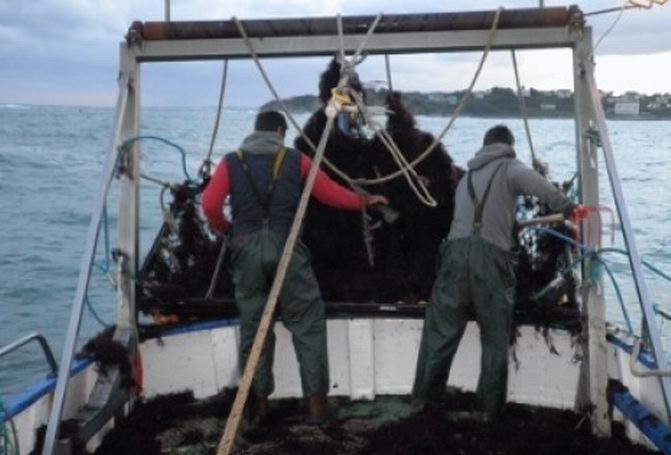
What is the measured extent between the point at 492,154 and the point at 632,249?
42.8 inches

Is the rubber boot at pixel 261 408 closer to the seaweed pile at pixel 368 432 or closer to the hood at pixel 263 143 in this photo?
the seaweed pile at pixel 368 432

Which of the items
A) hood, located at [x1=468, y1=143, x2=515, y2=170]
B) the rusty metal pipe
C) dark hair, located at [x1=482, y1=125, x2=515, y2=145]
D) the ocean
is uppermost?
the rusty metal pipe

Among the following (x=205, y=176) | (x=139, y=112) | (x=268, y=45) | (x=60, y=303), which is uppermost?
(x=268, y=45)

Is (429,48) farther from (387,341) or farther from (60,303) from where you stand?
(60,303)

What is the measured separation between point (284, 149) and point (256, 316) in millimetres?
1055

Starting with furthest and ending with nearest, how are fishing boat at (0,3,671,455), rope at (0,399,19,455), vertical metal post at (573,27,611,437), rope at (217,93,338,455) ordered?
vertical metal post at (573,27,611,437) < fishing boat at (0,3,671,455) < rope at (0,399,19,455) < rope at (217,93,338,455)

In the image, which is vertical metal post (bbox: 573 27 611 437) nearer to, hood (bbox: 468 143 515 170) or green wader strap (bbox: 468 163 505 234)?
hood (bbox: 468 143 515 170)

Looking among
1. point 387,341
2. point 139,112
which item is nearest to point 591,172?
point 387,341

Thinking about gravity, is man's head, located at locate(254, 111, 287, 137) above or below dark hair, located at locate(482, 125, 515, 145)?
above

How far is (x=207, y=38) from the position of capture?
5.62 m

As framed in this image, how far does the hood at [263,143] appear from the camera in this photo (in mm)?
5277

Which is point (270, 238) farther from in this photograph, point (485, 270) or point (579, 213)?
point (579, 213)

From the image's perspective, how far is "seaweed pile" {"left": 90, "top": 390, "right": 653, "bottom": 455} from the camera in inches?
197

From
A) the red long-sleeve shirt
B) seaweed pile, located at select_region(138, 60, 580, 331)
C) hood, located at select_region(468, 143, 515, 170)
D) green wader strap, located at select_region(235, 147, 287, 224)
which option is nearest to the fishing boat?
seaweed pile, located at select_region(138, 60, 580, 331)
